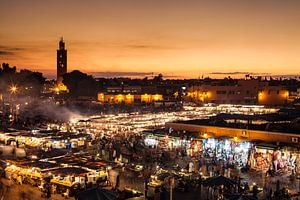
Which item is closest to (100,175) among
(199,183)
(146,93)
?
(199,183)

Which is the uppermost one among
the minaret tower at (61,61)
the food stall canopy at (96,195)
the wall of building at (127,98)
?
the minaret tower at (61,61)

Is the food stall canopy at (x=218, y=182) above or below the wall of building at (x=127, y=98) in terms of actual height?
above

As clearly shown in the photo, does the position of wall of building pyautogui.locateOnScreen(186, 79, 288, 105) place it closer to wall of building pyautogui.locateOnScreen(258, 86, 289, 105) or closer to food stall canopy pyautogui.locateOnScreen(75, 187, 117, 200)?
wall of building pyautogui.locateOnScreen(258, 86, 289, 105)

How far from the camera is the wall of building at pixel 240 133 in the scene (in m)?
18.2

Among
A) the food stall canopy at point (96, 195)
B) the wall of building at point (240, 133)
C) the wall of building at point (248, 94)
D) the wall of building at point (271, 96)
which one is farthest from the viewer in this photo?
the wall of building at point (248, 94)

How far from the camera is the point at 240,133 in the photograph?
20.0 meters

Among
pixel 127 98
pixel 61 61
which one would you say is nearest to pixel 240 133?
pixel 127 98

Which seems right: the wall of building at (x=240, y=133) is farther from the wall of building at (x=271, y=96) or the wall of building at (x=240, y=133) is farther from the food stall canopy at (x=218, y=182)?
the wall of building at (x=271, y=96)

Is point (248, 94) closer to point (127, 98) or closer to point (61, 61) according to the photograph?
point (127, 98)

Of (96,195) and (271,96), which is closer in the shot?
(96,195)

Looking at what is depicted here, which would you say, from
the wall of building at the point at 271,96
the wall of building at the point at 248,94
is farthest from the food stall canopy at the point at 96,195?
the wall of building at the point at 271,96

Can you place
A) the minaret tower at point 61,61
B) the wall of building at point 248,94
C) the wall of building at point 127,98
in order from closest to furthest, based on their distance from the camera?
the wall of building at point 248,94, the wall of building at point 127,98, the minaret tower at point 61,61

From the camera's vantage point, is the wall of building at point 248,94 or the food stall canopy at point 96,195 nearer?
the food stall canopy at point 96,195

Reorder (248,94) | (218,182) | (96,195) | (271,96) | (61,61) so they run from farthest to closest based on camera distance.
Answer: (61,61) → (248,94) → (271,96) → (218,182) → (96,195)
